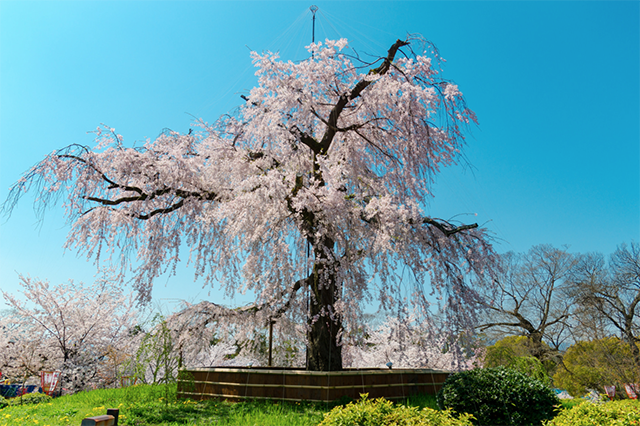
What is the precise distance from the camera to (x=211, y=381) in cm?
820

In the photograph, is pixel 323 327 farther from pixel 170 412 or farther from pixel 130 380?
pixel 130 380

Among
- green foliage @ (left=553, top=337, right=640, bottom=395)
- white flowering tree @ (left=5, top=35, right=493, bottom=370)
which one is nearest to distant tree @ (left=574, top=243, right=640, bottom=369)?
green foliage @ (left=553, top=337, right=640, bottom=395)

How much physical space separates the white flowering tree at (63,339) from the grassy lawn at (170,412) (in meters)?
5.77

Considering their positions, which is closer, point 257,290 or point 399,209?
point 399,209

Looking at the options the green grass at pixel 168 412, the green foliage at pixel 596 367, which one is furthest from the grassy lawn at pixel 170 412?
the green foliage at pixel 596 367

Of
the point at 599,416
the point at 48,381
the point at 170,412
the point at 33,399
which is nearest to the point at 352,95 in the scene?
the point at 599,416

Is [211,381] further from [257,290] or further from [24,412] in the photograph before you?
[24,412]

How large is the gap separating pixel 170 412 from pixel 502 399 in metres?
5.49

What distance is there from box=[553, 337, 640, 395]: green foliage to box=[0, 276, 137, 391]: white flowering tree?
1591cm

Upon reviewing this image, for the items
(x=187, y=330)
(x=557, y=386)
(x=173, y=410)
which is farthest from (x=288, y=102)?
(x=557, y=386)

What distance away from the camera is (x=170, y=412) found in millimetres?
6594

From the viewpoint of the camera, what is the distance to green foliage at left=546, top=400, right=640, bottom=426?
4562 mm

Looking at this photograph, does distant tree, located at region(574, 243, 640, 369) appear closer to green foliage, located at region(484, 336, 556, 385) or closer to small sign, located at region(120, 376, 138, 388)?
green foliage, located at region(484, 336, 556, 385)

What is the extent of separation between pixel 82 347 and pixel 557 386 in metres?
21.9
